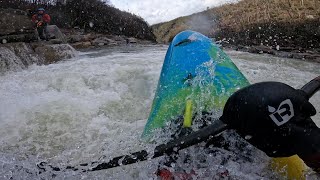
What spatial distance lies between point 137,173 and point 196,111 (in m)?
0.61

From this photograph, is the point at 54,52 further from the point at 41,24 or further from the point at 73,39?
the point at 73,39

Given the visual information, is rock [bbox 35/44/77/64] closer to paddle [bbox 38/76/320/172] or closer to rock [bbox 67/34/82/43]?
rock [bbox 67/34/82/43]

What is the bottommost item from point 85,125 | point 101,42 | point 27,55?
point 85,125

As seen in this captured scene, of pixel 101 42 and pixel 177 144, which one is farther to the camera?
pixel 101 42

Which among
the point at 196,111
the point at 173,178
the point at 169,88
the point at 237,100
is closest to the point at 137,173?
the point at 173,178

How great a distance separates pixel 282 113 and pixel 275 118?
0.03m

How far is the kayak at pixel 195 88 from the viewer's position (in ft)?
7.01

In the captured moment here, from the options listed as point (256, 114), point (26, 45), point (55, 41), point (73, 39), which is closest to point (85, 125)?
point (256, 114)

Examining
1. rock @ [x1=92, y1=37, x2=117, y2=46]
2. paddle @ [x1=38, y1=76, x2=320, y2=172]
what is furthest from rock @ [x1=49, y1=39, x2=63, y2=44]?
paddle @ [x1=38, y1=76, x2=320, y2=172]

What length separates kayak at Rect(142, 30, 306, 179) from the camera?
2137 millimetres

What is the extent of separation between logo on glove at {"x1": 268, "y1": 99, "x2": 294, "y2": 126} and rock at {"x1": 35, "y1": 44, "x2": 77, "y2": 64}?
7.99 metres

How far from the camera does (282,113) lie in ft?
4.31

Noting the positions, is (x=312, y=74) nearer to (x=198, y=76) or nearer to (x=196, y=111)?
(x=198, y=76)

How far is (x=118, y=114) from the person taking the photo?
13.1 ft
